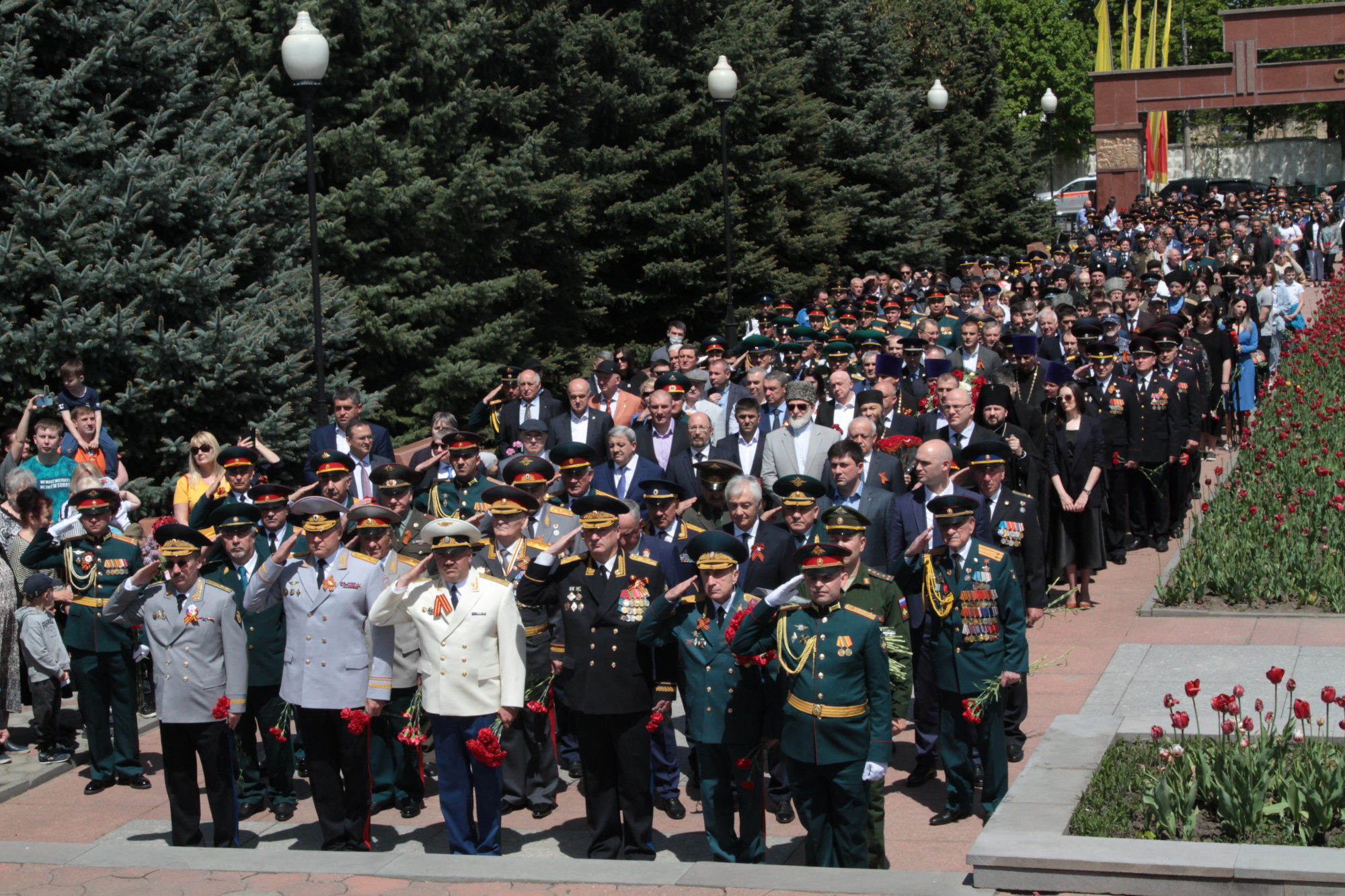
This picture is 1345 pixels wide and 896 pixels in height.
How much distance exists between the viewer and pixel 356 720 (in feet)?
25.4

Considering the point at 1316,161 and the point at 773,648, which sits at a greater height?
the point at 1316,161

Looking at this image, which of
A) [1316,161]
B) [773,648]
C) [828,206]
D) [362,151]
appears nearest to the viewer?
[773,648]

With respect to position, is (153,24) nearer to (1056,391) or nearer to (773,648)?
(1056,391)

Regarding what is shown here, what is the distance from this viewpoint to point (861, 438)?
10.1 m

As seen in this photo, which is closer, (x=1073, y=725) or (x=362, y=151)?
(x=1073, y=725)

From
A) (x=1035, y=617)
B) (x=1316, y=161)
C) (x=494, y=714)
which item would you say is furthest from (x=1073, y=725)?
(x=1316, y=161)

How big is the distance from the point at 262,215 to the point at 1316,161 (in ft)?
186

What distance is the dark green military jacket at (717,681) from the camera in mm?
7277

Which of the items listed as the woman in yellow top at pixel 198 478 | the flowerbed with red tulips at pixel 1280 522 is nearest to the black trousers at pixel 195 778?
the woman in yellow top at pixel 198 478

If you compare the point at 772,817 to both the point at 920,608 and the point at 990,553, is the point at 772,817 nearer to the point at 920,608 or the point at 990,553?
the point at 920,608

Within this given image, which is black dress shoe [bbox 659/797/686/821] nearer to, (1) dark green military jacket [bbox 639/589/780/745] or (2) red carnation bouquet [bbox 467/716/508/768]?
(1) dark green military jacket [bbox 639/589/780/745]

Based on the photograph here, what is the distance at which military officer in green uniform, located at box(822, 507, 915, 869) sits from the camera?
7.19 meters

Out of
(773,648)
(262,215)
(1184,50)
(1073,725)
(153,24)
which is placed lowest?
(1073,725)

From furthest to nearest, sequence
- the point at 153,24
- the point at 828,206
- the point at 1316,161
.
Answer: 1. the point at 1316,161
2. the point at 828,206
3. the point at 153,24
